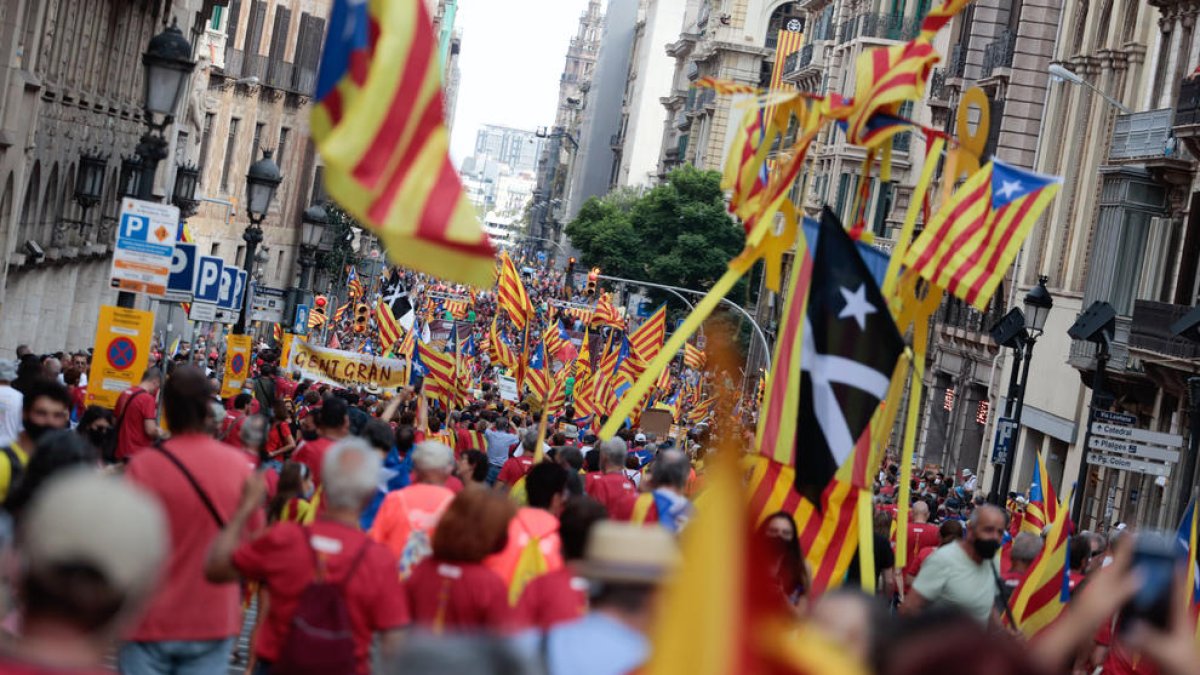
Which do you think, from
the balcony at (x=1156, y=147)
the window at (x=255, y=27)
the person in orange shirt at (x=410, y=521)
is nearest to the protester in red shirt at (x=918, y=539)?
the person in orange shirt at (x=410, y=521)

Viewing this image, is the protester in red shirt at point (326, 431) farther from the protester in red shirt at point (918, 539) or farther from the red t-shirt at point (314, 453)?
the protester in red shirt at point (918, 539)

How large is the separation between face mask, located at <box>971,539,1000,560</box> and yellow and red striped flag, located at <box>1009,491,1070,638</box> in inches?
71.4

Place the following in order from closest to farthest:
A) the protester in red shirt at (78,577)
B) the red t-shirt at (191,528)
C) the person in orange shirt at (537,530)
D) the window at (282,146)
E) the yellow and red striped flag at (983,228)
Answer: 1. the protester in red shirt at (78,577)
2. the red t-shirt at (191,528)
3. the person in orange shirt at (537,530)
4. the yellow and red striped flag at (983,228)
5. the window at (282,146)

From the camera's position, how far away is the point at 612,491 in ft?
44.0

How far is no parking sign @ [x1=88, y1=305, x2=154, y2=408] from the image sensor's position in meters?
16.3

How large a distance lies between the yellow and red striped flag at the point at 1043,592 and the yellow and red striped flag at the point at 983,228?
1615 millimetres

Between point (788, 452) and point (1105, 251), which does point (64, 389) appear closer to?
point (788, 452)

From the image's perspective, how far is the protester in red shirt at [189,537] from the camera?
24.9ft

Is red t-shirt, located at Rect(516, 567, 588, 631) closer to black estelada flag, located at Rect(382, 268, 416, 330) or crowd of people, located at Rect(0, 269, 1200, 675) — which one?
crowd of people, located at Rect(0, 269, 1200, 675)

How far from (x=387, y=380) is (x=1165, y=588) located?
19554mm

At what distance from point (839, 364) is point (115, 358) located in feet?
23.9

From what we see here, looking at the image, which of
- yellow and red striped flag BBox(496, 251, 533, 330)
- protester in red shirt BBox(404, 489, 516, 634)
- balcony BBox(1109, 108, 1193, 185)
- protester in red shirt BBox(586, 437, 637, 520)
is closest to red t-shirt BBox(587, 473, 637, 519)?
protester in red shirt BBox(586, 437, 637, 520)

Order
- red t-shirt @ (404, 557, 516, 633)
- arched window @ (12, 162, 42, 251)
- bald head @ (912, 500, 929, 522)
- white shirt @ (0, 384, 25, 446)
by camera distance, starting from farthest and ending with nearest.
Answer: arched window @ (12, 162, 42, 251)
bald head @ (912, 500, 929, 522)
white shirt @ (0, 384, 25, 446)
red t-shirt @ (404, 557, 516, 633)

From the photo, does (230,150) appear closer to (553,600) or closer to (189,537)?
(189,537)
